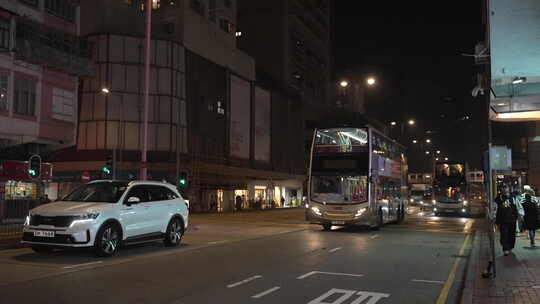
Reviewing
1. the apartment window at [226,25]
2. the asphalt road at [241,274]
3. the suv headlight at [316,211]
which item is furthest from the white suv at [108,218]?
the apartment window at [226,25]

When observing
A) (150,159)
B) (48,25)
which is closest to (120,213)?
(48,25)

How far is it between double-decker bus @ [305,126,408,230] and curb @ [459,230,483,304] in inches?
191

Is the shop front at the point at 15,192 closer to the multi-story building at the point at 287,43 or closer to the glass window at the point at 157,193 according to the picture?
the glass window at the point at 157,193

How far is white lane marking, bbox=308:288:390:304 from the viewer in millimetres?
8203

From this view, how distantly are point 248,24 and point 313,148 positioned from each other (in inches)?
2201

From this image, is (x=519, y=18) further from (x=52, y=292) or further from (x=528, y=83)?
(x=52, y=292)

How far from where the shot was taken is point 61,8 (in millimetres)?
27953

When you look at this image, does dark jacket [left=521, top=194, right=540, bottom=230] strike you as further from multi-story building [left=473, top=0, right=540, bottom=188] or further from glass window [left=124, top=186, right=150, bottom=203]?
glass window [left=124, top=186, right=150, bottom=203]

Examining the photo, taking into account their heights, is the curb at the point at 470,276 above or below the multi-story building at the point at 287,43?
below

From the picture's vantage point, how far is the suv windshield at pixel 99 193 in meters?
13.2

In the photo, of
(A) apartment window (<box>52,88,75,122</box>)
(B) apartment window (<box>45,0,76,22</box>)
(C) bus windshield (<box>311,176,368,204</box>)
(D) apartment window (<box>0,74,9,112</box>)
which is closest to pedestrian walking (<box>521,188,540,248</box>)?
(C) bus windshield (<box>311,176,368,204</box>)

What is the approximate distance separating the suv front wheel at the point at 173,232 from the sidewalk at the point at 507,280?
26.9 feet

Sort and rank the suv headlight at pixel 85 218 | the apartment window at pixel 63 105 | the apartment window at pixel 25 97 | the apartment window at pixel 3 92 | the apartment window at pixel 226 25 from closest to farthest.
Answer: the suv headlight at pixel 85 218
the apartment window at pixel 3 92
the apartment window at pixel 25 97
the apartment window at pixel 63 105
the apartment window at pixel 226 25

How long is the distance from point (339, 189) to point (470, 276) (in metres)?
11.0
